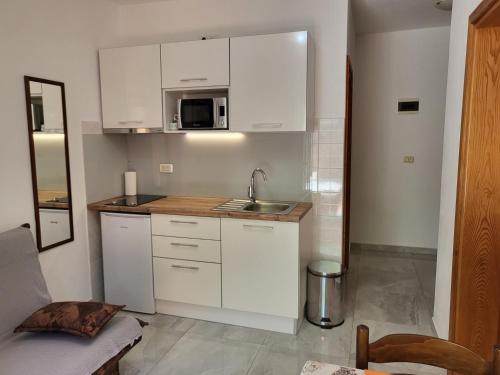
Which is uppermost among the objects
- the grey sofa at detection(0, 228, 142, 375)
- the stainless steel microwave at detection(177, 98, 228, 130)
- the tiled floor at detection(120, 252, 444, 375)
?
the stainless steel microwave at detection(177, 98, 228, 130)

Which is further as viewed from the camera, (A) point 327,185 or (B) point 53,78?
(A) point 327,185

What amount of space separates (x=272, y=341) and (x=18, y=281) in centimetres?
167

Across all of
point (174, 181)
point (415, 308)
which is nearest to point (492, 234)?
point (415, 308)

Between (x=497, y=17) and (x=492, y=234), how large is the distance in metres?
1.07

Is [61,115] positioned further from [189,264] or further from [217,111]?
[189,264]

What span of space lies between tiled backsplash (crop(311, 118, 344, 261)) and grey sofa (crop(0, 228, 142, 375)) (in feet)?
5.49

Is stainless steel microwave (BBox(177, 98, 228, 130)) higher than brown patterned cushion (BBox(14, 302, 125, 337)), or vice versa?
stainless steel microwave (BBox(177, 98, 228, 130))

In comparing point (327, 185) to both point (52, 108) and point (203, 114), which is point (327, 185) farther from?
point (52, 108)

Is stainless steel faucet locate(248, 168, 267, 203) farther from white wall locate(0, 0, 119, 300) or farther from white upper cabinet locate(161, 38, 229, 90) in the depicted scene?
white wall locate(0, 0, 119, 300)

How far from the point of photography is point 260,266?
2.72 metres

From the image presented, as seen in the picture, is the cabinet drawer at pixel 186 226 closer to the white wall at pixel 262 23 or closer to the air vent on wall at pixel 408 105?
the white wall at pixel 262 23

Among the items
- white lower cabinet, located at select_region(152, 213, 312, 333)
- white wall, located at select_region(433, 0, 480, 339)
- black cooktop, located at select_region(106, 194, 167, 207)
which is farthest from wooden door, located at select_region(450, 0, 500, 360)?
black cooktop, located at select_region(106, 194, 167, 207)

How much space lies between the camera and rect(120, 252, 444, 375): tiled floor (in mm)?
2375

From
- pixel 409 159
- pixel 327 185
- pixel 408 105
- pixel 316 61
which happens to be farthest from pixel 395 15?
pixel 327 185
